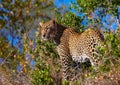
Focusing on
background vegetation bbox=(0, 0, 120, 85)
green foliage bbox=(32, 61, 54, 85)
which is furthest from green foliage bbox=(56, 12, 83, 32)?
green foliage bbox=(32, 61, 54, 85)

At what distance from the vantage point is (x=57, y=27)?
12555 mm

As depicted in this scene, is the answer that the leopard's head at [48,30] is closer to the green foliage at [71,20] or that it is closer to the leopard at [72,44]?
the leopard at [72,44]

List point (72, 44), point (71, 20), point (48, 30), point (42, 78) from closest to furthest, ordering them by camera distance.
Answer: point (42, 78), point (48, 30), point (72, 44), point (71, 20)

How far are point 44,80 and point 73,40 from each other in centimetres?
207

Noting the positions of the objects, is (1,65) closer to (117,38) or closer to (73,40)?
(73,40)

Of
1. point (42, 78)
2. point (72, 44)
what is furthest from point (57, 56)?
point (42, 78)

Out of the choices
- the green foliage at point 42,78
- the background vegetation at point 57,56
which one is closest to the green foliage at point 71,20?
the background vegetation at point 57,56

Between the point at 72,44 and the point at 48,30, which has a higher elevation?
the point at 48,30

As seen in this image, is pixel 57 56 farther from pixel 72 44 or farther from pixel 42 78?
pixel 42 78

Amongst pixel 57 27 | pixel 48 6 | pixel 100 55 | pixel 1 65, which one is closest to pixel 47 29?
pixel 57 27

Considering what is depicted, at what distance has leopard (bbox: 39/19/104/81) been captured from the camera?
11.5 m

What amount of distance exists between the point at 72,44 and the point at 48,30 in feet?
2.13

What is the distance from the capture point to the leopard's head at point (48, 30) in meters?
12.1

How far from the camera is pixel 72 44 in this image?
1233 centimetres
